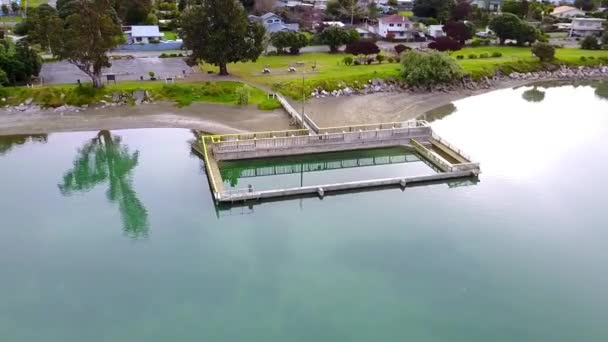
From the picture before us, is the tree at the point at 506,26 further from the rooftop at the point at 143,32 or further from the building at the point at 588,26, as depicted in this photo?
the rooftop at the point at 143,32

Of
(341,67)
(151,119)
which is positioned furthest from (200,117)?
(341,67)

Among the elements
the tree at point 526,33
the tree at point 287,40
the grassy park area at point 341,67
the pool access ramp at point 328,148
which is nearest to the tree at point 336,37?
the grassy park area at point 341,67

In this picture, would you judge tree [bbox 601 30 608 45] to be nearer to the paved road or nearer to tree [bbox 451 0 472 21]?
tree [bbox 451 0 472 21]

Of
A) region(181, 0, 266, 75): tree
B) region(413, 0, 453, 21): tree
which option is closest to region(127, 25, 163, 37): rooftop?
region(181, 0, 266, 75): tree

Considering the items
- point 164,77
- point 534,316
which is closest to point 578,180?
point 534,316

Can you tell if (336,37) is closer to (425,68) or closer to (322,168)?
(425,68)

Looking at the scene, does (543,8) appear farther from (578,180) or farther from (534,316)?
(534,316)
